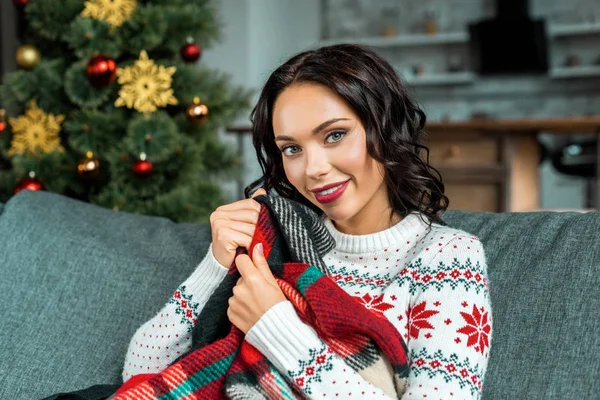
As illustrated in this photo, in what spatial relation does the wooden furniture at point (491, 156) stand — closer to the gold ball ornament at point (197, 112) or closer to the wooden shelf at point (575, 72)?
the gold ball ornament at point (197, 112)

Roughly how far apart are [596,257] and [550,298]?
104mm

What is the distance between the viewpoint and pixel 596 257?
105 centimetres

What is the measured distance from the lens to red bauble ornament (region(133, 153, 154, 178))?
203 cm

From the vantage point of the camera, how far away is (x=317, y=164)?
38.4 inches

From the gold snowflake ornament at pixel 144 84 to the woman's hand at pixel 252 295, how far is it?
1.27 metres

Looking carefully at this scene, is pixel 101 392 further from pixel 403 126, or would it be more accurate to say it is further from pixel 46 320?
pixel 403 126

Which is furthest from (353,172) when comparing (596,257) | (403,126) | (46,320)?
(46,320)

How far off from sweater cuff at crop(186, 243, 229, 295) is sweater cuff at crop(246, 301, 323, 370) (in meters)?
0.18

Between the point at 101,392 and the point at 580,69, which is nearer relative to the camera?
the point at 101,392

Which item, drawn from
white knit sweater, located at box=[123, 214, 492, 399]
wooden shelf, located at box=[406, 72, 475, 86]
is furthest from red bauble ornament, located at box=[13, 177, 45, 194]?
wooden shelf, located at box=[406, 72, 475, 86]

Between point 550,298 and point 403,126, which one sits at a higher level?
point 403,126

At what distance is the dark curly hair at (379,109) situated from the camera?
3.30 feet

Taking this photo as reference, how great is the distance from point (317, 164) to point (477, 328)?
32cm

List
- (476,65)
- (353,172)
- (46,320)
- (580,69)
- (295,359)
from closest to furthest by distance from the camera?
(295,359) < (353,172) < (46,320) < (580,69) < (476,65)
